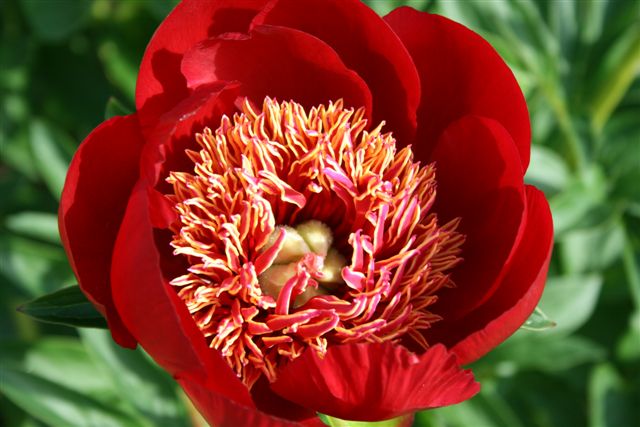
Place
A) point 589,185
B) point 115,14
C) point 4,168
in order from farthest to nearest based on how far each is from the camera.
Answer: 1. point 4,168
2. point 115,14
3. point 589,185

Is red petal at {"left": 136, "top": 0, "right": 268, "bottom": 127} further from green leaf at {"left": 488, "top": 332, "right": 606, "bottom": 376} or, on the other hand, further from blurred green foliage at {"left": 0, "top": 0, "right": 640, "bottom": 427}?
green leaf at {"left": 488, "top": 332, "right": 606, "bottom": 376}

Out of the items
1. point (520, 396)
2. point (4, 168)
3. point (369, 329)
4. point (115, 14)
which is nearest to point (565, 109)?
point (520, 396)

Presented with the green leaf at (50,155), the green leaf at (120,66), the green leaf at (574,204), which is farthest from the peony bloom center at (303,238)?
the green leaf at (120,66)

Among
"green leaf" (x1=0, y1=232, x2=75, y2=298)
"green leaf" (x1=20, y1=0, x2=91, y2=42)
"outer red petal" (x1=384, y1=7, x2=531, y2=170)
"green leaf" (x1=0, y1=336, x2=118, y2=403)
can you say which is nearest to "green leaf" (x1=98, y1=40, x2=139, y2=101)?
"green leaf" (x1=20, y1=0, x2=91, y2=42)

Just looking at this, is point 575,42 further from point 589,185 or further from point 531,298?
point 531,298

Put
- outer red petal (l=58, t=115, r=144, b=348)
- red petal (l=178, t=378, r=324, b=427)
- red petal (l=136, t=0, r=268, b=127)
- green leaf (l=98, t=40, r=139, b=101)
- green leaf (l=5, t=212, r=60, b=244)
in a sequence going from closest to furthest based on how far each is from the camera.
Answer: red petal (l=178, t=378, r=324, b=427) < outer red petal (l=58, t=115, r=144, b=348) < red petal (l=136, t=0, r=268, b=127) < green leaf (l=5, t=212, r=60, b=244) < green leaf (l=98, t=40, r=139, b=101)

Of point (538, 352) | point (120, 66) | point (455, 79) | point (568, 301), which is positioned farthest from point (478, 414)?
point (120, 66)
